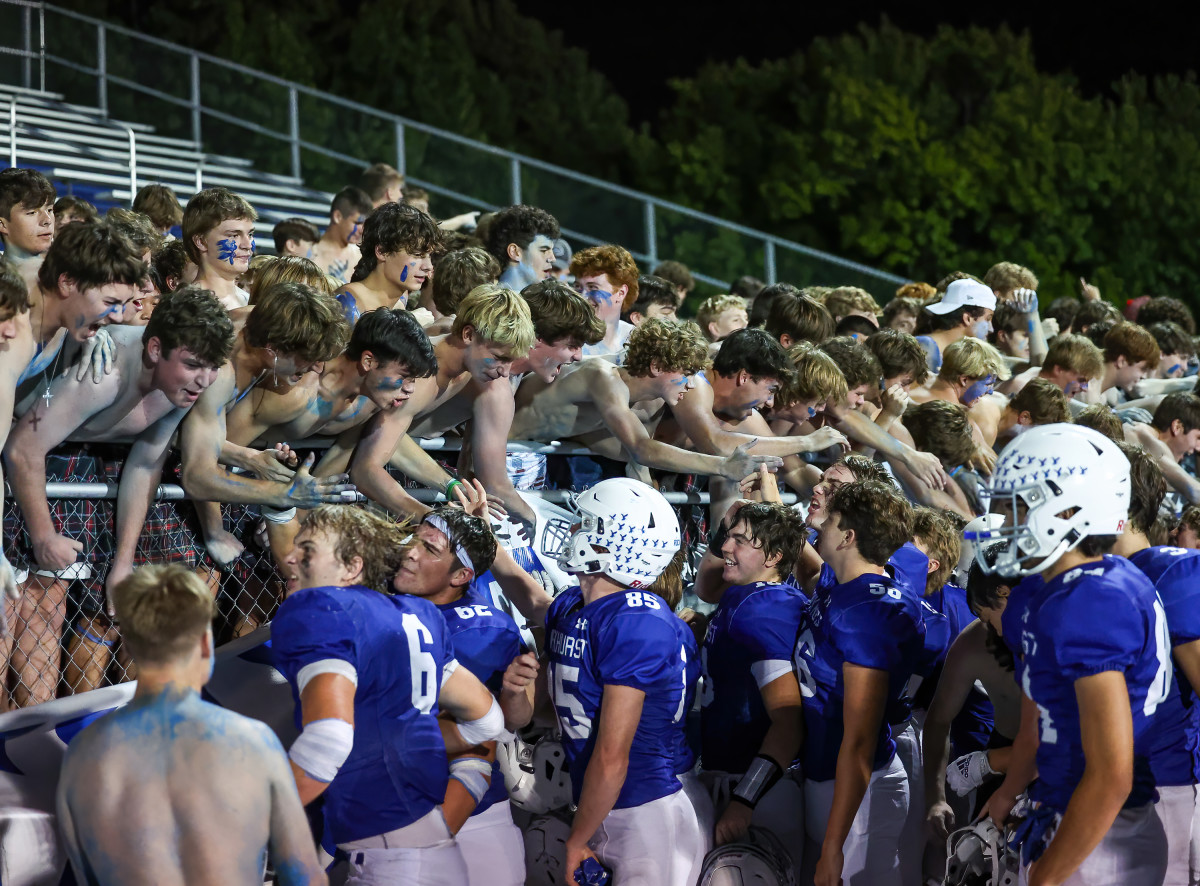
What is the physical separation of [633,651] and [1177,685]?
1845 mm

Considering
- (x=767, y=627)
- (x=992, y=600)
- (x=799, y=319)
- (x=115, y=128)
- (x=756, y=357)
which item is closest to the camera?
(x=992, y=600)

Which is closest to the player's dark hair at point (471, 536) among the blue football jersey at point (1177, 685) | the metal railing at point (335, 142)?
the blue football jersey at point (1177, 685)

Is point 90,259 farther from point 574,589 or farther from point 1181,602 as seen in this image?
point 1181,602

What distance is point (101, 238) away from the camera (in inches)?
194

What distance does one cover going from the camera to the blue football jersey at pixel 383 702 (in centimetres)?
407

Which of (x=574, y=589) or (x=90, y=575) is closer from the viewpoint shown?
(x=90, y=575)

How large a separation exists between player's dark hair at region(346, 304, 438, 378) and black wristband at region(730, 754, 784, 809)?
83.0 inches

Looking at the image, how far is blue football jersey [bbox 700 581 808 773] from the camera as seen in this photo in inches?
218

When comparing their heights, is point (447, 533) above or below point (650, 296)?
below

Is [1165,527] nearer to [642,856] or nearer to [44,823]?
[642,856]

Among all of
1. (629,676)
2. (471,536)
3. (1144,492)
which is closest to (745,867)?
(629,676)

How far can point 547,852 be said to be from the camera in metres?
5.40

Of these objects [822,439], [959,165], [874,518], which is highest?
[959,165]

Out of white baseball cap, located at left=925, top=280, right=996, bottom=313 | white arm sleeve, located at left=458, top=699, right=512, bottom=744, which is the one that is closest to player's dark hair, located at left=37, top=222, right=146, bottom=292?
white arm sleeve, located at left=458, top=699, right=512, bottom=744
